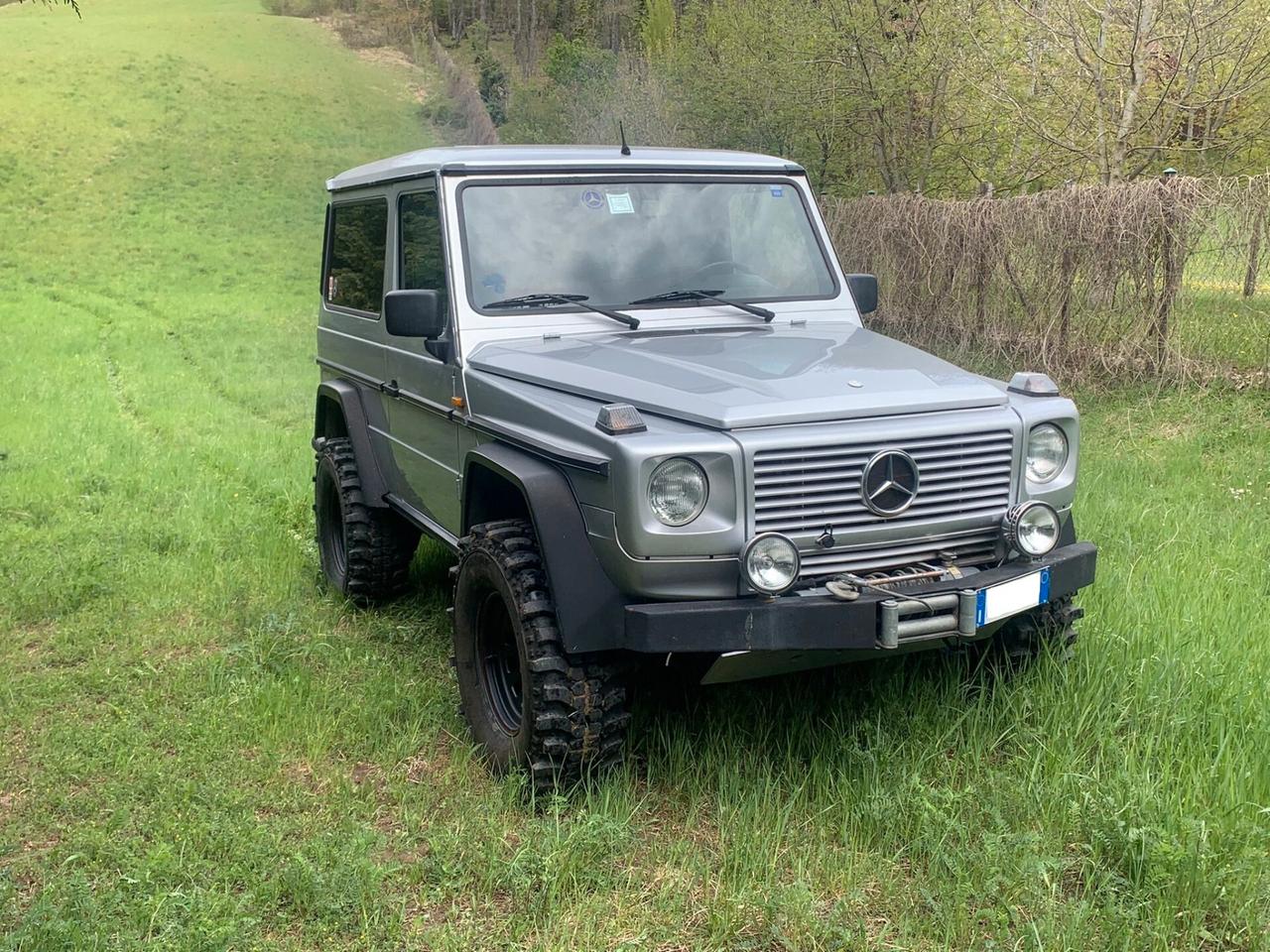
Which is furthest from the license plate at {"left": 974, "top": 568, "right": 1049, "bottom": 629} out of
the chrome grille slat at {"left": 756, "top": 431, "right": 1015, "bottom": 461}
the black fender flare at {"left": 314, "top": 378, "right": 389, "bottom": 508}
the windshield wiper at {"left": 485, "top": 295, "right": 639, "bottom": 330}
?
the black fender flare at {"left": 314, "top": 378, "right": 389, "bottom": 508}

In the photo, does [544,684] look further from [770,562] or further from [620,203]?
[620,203]

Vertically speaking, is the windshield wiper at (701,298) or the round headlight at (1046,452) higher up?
the windshield wiper at (701,298)

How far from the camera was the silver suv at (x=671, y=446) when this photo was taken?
11.2 feet

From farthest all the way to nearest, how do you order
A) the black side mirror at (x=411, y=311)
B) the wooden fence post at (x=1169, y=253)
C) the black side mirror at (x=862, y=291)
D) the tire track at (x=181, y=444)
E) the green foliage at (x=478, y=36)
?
the green foliage at (x=478, y=36) → the wooden fence post at (x=1169, y=253) → the tire track at (x=181, y=444) → the black side mirror at (x=862, y=291) → the black side mirror at (x=411, y=311)

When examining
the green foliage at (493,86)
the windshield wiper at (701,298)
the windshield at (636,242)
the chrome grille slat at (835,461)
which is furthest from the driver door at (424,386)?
the green foliage at (493,86)

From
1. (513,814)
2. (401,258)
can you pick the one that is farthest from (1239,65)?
(513,814)

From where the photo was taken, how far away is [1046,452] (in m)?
3.89

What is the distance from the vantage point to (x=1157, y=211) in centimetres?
910

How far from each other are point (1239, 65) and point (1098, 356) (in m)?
4.45

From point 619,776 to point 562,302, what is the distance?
71.0 inches

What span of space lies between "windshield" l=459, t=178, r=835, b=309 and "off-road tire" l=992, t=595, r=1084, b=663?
1601 millimetres

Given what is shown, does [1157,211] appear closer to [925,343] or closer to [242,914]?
[925,343]

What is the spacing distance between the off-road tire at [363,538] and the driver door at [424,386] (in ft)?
→ 1.42

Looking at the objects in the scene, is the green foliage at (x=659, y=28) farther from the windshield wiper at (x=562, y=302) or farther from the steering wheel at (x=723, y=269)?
the windshield wiper at (x=562, y=302)
